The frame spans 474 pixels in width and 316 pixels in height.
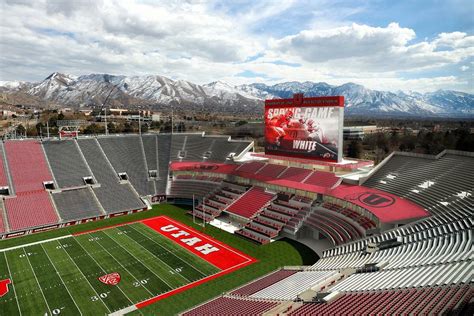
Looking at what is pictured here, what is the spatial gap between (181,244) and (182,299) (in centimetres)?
1023

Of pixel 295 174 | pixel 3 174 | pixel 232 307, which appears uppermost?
pixel 295 174

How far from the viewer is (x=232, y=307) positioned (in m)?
20.3

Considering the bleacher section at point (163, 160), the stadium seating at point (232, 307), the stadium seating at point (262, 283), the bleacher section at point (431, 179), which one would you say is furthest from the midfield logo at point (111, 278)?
the bleacher section at point (431, 179)

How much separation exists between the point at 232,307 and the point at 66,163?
4006 centimetres

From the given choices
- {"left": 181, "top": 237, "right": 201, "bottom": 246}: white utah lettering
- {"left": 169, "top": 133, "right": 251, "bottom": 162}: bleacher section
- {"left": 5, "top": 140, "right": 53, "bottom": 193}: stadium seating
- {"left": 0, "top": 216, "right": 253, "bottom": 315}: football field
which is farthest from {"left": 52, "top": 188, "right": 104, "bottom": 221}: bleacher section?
{"left": 169, "top": 133, "right": 251, "bottom": 162}: bleacher section

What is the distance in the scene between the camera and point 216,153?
185 ft

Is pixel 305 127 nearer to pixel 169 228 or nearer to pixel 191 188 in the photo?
A: pixel 191 188

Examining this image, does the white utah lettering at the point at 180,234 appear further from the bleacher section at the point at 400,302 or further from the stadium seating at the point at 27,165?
the stadium seating at the point at 27,165

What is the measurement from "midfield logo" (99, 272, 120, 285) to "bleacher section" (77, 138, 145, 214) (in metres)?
17.1

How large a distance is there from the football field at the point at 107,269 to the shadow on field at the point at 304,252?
566 centimetres

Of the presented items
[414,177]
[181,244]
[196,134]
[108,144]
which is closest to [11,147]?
[108,144]

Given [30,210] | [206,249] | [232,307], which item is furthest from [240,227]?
[30,210]

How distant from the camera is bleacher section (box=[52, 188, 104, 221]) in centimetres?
4106

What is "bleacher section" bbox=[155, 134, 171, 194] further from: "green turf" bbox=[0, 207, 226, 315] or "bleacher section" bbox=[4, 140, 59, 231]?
"bleacher section" bbox=[4, 140, 59, 231]
